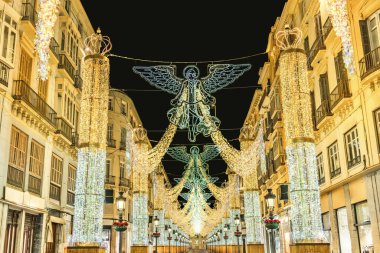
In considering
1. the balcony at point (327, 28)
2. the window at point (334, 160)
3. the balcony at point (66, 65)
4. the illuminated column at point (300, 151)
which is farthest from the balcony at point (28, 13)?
the window at point (334, 160)

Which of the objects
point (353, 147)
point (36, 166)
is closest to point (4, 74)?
point (36, 166)

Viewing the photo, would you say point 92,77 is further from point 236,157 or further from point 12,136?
point 236,157

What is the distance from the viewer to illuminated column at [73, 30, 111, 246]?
13.5m

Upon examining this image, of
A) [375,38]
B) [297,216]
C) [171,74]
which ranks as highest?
[375,38]

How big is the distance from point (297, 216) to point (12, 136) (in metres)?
13.0

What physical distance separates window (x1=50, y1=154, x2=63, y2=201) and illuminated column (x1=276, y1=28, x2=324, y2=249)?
15.5 meters

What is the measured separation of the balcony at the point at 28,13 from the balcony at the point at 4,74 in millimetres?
2909

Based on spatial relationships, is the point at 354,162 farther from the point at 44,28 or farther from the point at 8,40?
the point at 8,40

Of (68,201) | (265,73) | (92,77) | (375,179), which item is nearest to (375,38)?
(375,179)

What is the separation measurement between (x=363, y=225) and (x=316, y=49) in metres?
10.3

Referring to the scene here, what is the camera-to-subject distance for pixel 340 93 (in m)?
Answer: 20.1

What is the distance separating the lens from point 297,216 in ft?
42.3

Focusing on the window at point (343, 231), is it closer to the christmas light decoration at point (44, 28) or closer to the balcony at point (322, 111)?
the balcony at point (322, 111)

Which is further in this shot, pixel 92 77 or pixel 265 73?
pixel 265 73
